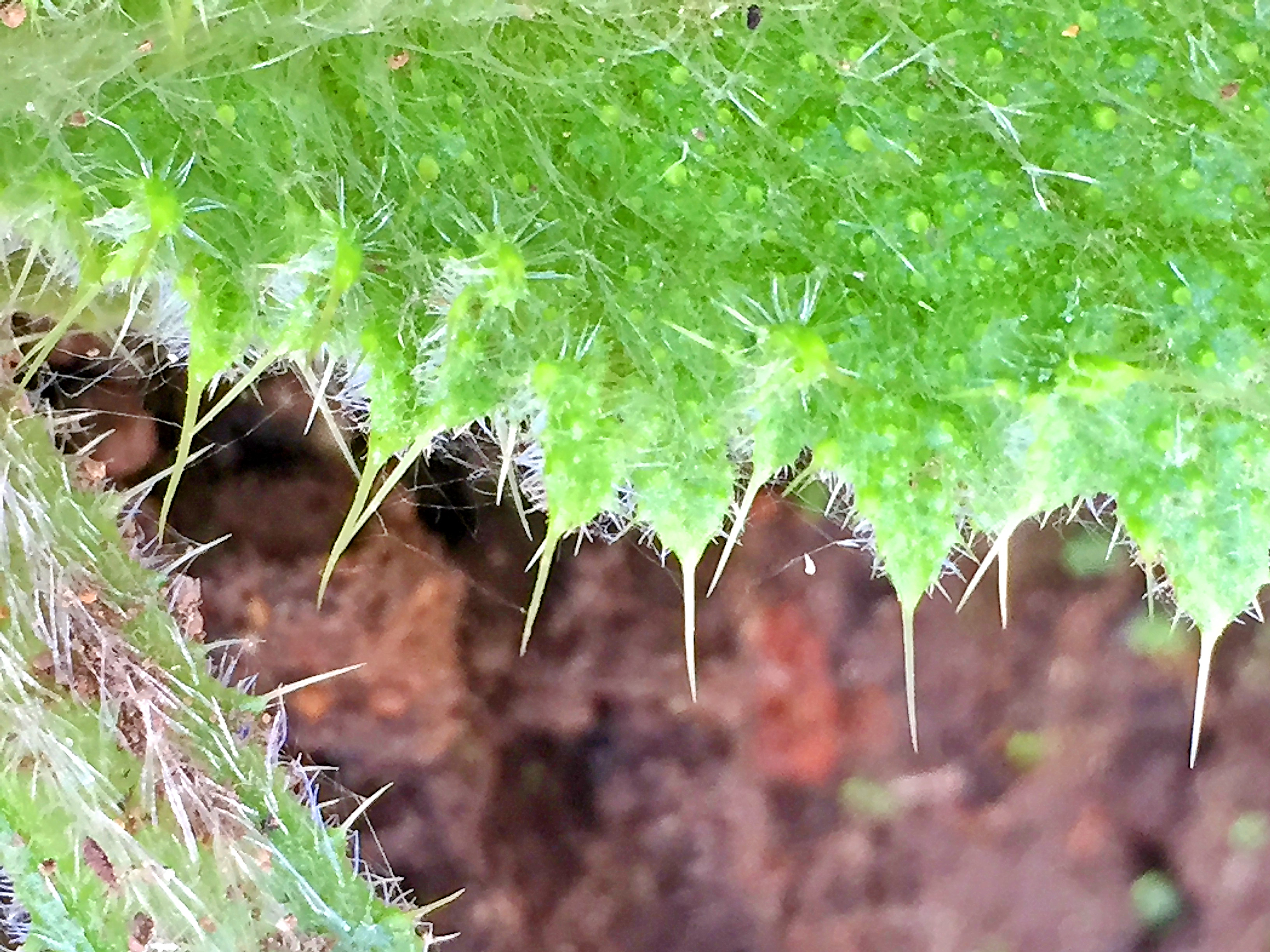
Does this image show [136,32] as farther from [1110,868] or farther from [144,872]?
[1110,868]

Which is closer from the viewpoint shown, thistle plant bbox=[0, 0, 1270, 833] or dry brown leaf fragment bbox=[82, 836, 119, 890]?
thistle plant bbox=[0, 0, 1270, 833]

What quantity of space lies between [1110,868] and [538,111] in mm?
843

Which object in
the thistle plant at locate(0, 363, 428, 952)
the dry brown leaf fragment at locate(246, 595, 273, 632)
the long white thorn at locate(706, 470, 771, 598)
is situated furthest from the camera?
the dry brown leaf fragment at locate(246, 595, 273, 632)

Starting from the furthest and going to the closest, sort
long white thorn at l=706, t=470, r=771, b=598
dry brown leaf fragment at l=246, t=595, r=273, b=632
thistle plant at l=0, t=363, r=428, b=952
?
dry brown leaf fragment at l=246, t=595, r=273, b=632 < thistle plant at l=0, t=363, r=428, b=952 < long white thorn at l=706, t=470, r=771, b=598

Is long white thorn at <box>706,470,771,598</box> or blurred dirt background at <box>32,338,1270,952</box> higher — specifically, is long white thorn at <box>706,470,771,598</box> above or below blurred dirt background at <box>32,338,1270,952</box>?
above

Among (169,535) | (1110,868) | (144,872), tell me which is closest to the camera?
(144,872)

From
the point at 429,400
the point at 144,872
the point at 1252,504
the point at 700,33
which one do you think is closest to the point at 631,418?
the point at 429,400

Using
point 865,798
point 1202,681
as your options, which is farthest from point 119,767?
point 1202,681

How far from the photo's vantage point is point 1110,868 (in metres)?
1.03

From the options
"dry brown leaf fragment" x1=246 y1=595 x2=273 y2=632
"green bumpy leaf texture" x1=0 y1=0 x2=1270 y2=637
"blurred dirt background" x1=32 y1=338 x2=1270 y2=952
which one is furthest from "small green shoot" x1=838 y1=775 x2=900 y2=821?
"dry brown leaf fragment" x1=246 y1=595 x2=273 y2=632

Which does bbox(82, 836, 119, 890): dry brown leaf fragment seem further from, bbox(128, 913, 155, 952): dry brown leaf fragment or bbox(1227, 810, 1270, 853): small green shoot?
bbox(1227, 810, 1270, 853): small green shoot

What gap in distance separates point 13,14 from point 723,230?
1.56 feet

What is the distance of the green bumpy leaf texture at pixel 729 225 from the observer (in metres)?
0.70

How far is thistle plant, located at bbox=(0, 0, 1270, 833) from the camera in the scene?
0.70 meters
